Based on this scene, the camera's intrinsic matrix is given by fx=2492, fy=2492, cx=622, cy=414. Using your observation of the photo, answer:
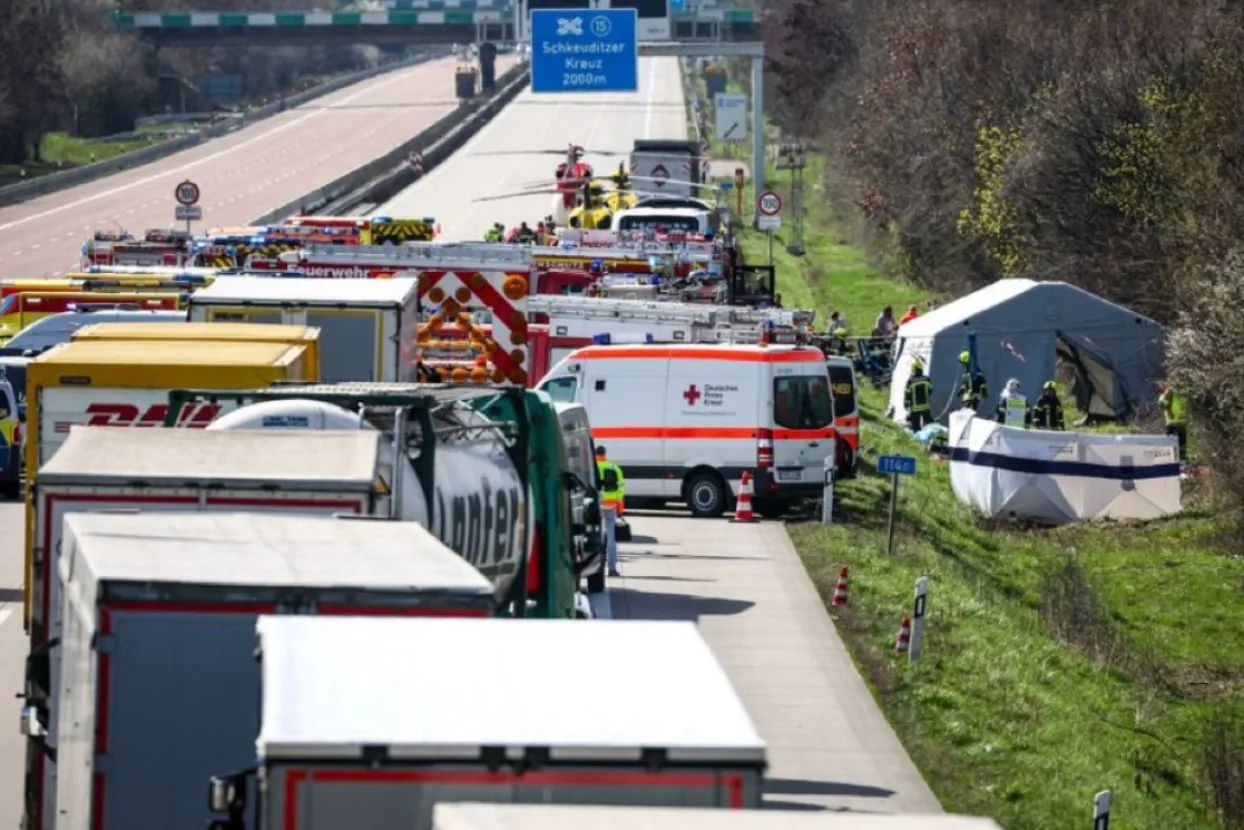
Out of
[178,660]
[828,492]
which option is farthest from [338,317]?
[178,660]

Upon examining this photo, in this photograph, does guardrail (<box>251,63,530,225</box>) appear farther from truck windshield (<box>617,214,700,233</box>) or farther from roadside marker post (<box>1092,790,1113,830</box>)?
roadside marker post (<box>1092,790,1113,830</box>)

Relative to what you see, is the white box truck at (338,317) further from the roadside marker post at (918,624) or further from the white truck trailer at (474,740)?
the white truck trailer at (474,740)

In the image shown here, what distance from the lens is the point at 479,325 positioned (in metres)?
33.0

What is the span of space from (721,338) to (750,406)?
2.03 metres

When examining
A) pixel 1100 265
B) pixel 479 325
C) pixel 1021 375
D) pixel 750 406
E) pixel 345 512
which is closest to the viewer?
pixel 345 512

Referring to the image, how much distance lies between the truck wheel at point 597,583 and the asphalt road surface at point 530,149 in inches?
1980

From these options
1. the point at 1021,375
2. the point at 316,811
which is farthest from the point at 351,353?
the point at 1021,375

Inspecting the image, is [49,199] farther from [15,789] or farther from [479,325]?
[15,789]

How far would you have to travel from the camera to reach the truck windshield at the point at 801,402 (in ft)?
101

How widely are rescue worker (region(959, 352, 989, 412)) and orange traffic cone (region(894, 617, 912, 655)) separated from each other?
1760 cm

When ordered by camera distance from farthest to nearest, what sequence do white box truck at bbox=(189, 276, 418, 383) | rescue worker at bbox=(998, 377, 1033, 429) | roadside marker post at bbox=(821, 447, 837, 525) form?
rescue worker at bbox=(998, 377, 1033, 429) → roadside marker post at bbox=(821, 447, 837, 525) → white box truck at bbox=(189, 276, 418, 383)

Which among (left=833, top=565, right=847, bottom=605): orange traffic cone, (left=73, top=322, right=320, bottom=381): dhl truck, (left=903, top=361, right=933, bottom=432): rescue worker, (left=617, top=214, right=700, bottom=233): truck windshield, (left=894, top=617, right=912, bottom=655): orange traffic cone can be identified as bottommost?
(left=903, top=361, right=933, bottom=432): rescue worker

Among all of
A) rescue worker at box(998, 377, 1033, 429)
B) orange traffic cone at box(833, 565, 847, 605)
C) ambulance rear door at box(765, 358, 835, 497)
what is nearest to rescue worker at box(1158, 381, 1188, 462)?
rescue worker at box(998, 377, 1033, 429)

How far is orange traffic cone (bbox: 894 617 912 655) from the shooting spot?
21.4m
